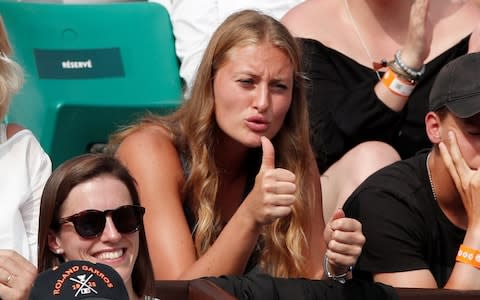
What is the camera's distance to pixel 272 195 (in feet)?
8.98

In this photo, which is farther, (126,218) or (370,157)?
(370,157)

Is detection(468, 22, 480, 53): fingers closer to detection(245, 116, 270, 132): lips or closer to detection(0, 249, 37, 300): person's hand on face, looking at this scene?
detection(245, 116, 270, 132): lips

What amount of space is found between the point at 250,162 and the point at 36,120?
0.73m

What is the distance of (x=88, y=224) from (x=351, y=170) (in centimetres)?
135

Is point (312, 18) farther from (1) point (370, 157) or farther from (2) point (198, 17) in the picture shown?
(1) point (370, 157)

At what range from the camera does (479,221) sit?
295 cm

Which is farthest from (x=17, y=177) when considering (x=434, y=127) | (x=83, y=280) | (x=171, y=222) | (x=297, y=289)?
(x=83, y=280)

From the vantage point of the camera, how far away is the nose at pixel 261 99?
123 inches

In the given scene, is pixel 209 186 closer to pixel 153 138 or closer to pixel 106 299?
pixel 153 138

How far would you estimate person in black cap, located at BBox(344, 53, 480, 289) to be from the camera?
3.00 metres

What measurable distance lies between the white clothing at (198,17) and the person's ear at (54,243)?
1758 mm

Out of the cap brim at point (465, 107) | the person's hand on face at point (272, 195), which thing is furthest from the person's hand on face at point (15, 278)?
the cap brim at point (465, 107)

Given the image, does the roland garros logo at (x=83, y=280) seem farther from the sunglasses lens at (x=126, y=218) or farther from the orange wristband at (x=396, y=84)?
the orange wristband at (x=396, y=84)

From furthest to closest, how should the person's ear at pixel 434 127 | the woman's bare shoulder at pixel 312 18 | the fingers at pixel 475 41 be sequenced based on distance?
the woman's bare shoulder at pixel 312 18 → the fingers at pixel 475 41 → the person's ear at pixel 434 127
